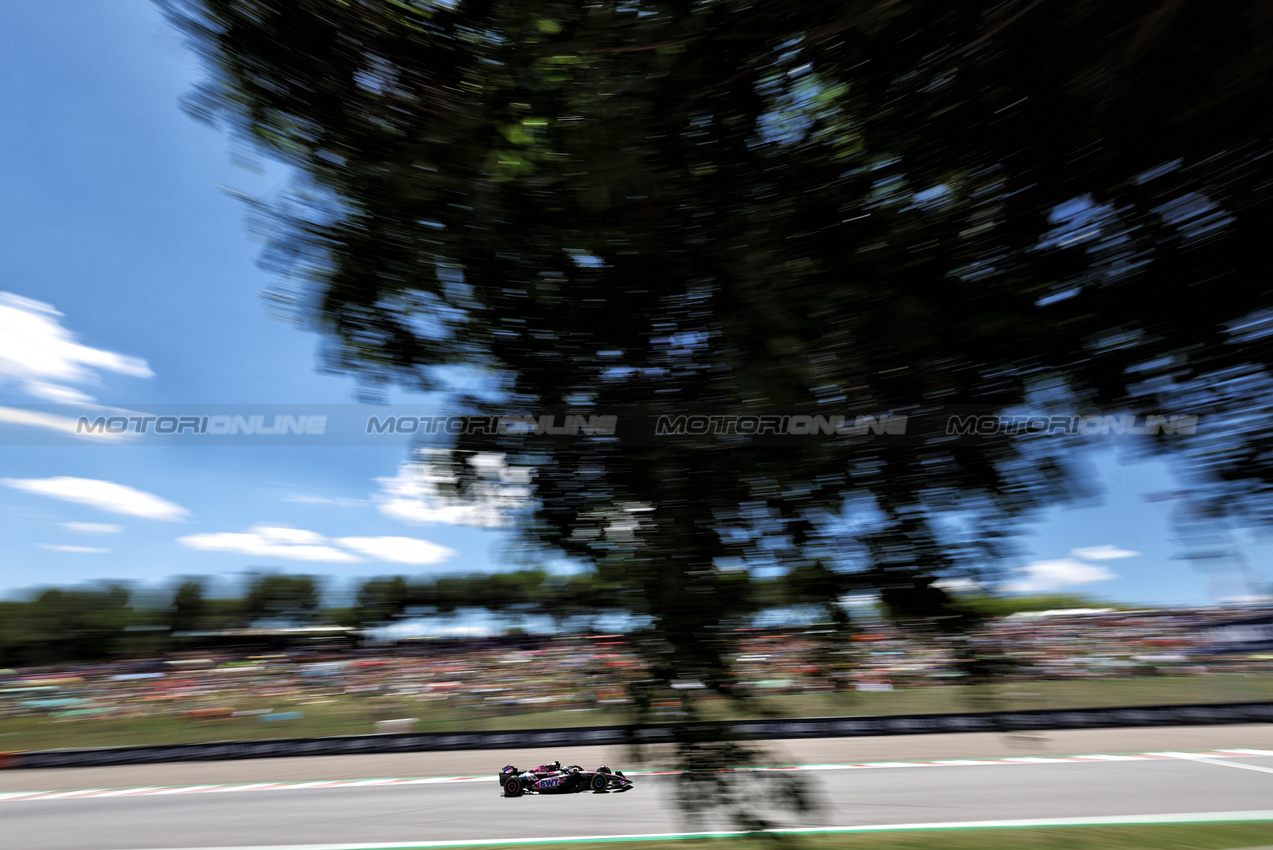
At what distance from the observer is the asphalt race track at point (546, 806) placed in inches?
259

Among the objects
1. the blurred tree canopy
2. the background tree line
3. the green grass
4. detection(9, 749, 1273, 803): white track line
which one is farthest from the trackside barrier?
the blurred tree canopy

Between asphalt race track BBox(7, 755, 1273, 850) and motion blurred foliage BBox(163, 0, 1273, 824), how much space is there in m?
4.62

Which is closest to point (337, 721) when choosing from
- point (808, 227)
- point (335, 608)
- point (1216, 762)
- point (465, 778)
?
point (465, 778)

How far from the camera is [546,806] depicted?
7.23 m

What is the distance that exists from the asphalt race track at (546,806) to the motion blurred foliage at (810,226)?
4619 millimetres

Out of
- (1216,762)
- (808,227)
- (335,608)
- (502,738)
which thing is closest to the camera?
(808,227)

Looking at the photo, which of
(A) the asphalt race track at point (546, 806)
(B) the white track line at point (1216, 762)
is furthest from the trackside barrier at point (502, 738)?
(A) the asphalt race track at point (546, 806)

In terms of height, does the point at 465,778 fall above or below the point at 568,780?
below

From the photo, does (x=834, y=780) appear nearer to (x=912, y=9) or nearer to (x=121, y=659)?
(x=912, y=9)

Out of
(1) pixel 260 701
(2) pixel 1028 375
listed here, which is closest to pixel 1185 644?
(2) pixel 1028 375

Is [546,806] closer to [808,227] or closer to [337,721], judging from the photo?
[337,721]

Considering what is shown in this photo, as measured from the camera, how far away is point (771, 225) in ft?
6.89

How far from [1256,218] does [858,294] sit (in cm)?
122

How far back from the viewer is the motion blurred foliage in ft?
6.28
